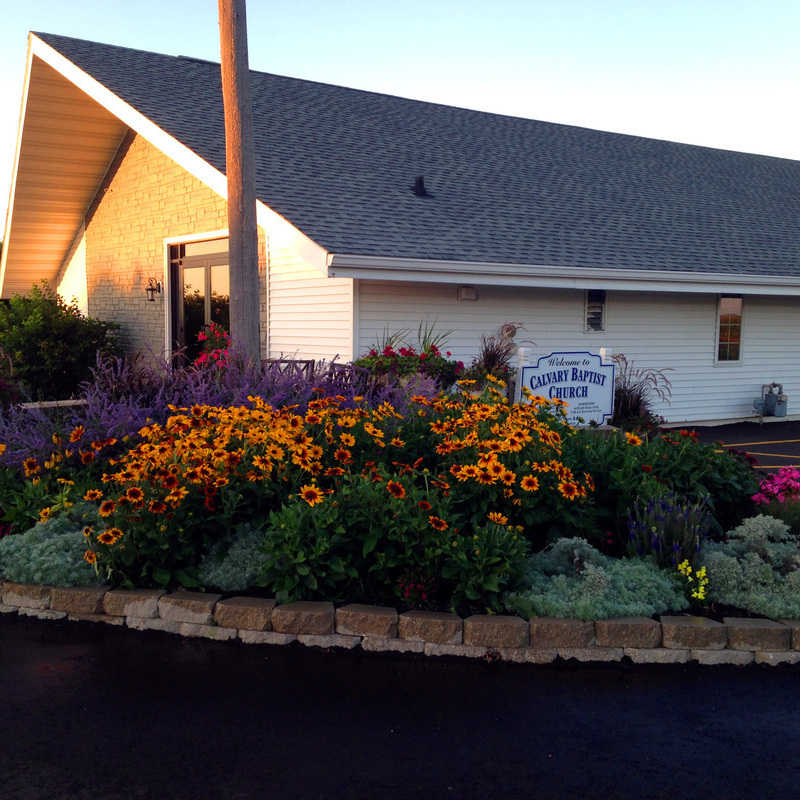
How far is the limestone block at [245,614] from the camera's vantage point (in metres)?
4.87

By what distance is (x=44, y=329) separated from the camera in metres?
14.6

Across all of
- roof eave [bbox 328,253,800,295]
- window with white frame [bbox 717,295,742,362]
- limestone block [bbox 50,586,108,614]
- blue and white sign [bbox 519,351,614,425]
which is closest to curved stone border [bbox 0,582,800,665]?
limestone block [bbox 50,586,108,614]

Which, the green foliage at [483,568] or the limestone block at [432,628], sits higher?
the green foliage at [483,568]

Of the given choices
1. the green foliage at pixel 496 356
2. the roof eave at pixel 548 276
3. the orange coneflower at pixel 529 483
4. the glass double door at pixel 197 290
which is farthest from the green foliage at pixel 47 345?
the orange coneflower at pixel 529 483

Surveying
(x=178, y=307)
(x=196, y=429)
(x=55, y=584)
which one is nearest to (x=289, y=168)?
(x=178, y=307)

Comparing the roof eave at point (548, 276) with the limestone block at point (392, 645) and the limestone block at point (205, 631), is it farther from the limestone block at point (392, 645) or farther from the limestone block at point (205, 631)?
the limestone block at point (392, 645)

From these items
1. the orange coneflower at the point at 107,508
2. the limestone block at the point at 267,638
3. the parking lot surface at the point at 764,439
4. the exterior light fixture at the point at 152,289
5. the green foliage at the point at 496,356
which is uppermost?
the exterior light fixture at the point at 152,289

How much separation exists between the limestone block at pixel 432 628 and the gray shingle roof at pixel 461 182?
6641 mm

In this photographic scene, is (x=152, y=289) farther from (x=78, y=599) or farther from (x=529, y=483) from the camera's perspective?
(x=529, y=483)

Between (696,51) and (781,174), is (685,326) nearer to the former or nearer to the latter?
(696,51)

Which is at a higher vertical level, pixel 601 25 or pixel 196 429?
pixel 601 25

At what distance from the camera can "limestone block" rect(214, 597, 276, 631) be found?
16.0 ft

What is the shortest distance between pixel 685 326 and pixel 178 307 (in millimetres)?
8928

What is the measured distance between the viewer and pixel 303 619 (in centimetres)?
481
